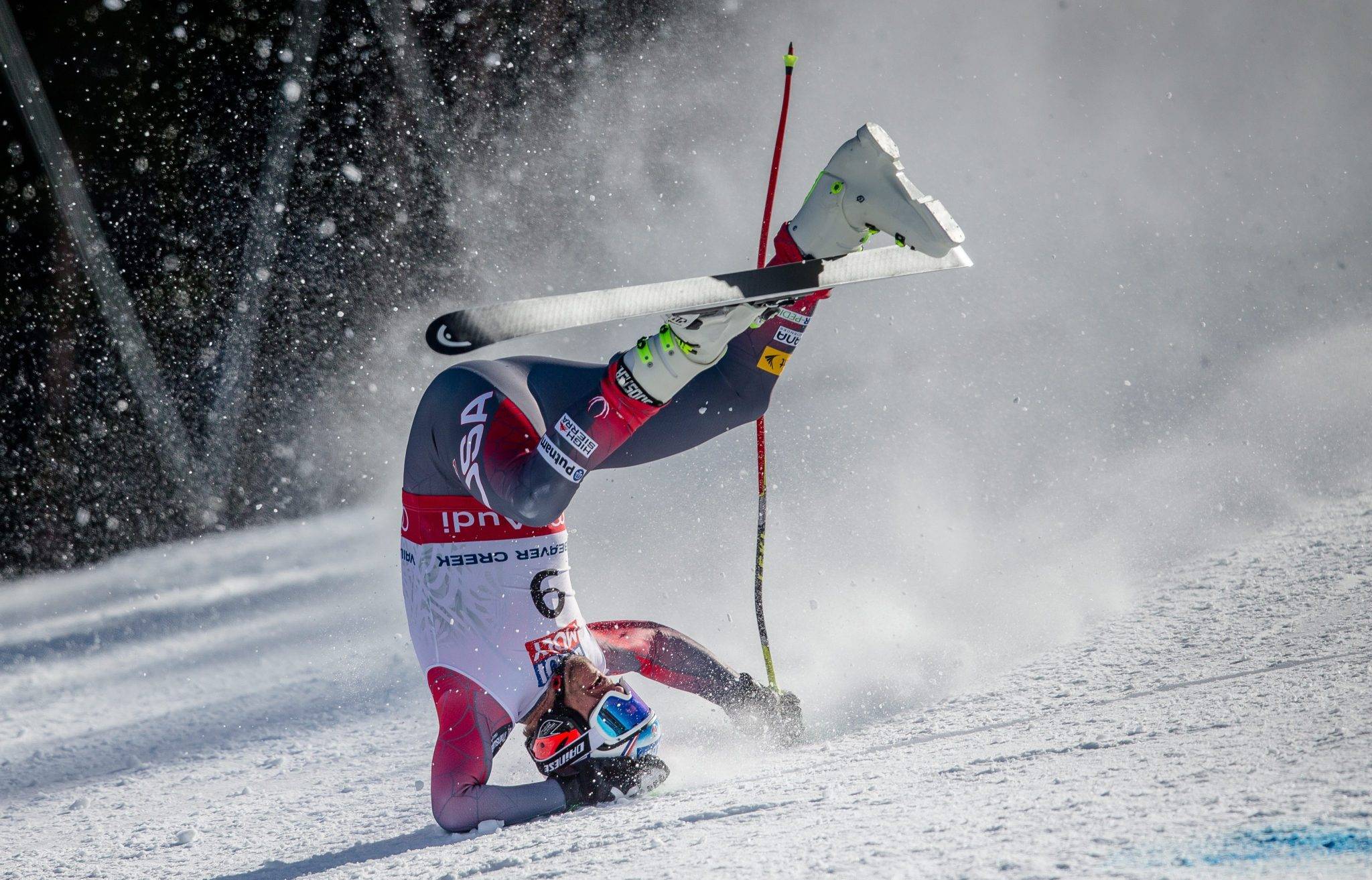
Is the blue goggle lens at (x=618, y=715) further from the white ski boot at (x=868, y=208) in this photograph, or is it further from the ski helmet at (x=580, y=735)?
the white ski boot at (x=868, y=208)

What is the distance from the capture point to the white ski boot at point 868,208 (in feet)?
6.24

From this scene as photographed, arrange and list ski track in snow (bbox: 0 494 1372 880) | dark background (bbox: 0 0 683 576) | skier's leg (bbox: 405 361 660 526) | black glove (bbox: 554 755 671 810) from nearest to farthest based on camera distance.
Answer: ski track in snow (bbox: 0 494 1372 880)
skier's leg (bbox: 405 361 660 526)
black glove (bbox: 554 755 671 810)
dark background (bbox: 0 0 683 576)

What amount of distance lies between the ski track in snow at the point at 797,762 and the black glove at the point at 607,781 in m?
0.05

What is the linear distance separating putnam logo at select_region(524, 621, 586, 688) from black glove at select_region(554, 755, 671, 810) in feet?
0.63

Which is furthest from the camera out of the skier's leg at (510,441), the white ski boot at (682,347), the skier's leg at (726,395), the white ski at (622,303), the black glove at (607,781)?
the skier's leg at (726,395)

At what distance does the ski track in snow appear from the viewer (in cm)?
135

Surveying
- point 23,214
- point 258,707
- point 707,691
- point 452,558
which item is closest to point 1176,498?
point 707,691

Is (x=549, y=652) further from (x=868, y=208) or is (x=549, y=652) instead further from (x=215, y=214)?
(x=215, y=214)

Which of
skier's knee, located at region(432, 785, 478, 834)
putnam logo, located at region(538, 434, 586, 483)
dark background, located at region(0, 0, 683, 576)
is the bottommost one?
skier's knee, located at region(432, 785, 478, 834)

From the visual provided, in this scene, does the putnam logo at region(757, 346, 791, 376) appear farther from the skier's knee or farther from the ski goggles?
the skier's knee

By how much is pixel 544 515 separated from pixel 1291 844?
1.30 meters

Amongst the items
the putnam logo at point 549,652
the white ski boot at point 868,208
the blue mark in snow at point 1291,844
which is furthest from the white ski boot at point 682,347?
the blue mark in snow at point 1291,844

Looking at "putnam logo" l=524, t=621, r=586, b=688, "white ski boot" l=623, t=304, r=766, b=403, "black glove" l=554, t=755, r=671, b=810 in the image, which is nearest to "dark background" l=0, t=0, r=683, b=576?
"putnam logo" l=524, t=621, r=586, b=688

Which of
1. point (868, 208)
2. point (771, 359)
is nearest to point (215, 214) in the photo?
point (771, 359)
